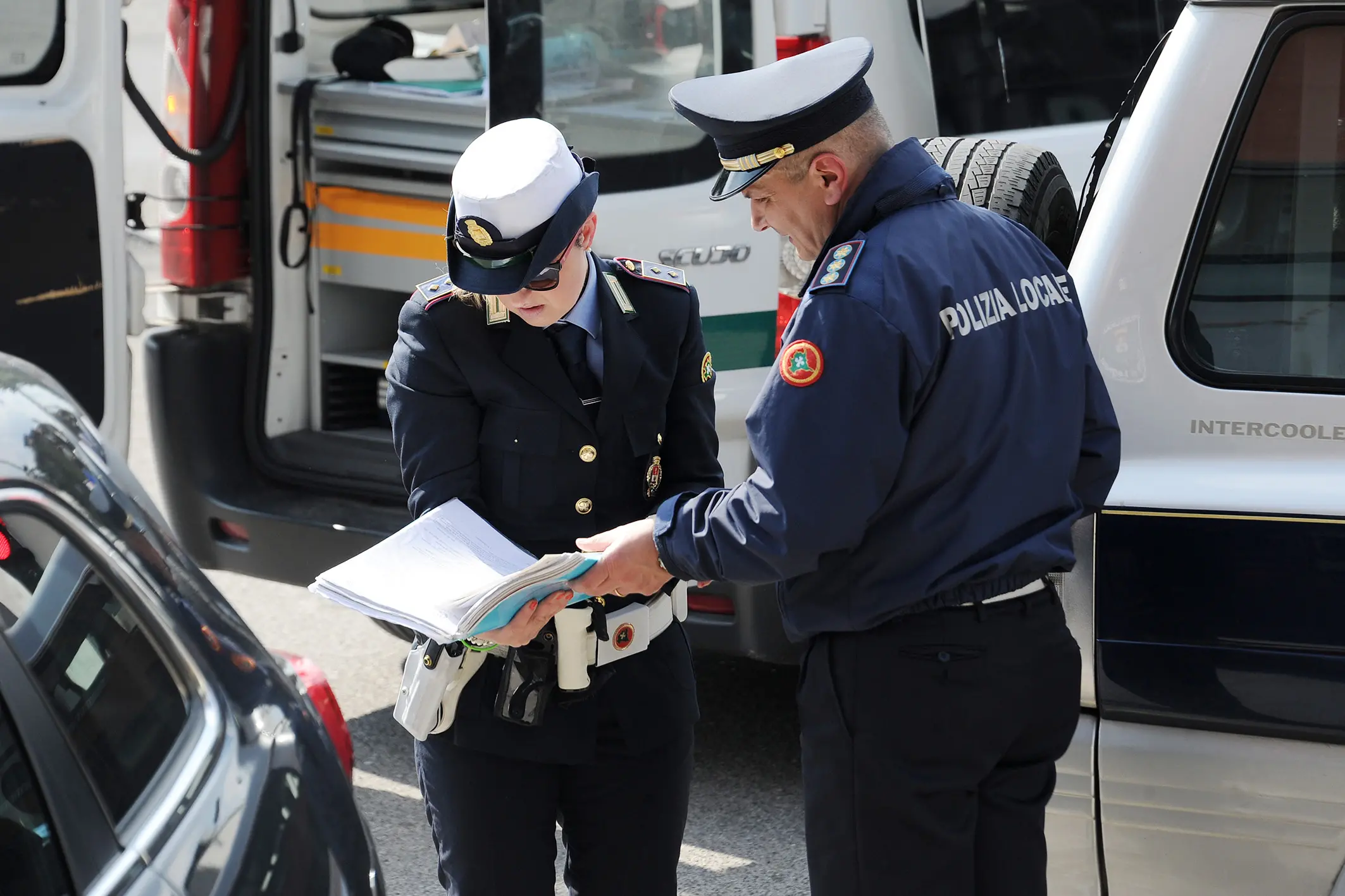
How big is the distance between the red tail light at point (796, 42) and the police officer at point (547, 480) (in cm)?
138

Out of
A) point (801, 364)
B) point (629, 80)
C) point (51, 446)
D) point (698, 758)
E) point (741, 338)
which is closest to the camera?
point (51, 446)

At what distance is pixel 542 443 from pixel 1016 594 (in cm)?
72

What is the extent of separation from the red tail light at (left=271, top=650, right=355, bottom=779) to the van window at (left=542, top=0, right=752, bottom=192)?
5.70ft

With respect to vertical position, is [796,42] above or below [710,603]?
above

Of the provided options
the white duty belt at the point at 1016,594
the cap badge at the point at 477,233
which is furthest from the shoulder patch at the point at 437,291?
the white duty belt at the point at 1016,594

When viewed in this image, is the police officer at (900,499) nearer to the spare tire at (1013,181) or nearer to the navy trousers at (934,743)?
the navy trousers at (934,743)

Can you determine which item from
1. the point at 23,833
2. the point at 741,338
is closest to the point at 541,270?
the point at 23,833

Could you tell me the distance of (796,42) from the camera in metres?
3.63

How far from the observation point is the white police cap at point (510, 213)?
224cm

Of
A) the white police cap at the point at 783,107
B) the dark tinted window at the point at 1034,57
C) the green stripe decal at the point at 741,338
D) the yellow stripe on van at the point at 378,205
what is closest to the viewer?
the white police cap at the point at 783,107

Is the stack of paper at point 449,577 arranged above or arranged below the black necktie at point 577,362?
below

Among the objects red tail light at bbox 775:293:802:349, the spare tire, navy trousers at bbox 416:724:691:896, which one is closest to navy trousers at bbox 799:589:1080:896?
navy trousers at bbox 416:724:691:896

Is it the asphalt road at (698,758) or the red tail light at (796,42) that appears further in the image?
the asphalt road at (698,758)

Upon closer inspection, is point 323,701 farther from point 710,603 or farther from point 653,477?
point 710,603
